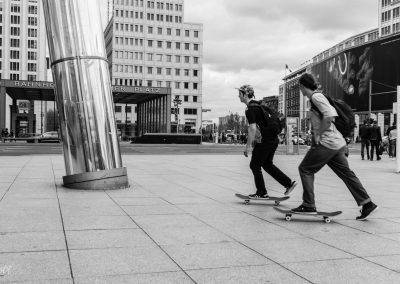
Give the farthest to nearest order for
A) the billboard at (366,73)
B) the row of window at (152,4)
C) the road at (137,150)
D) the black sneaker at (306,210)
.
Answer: the row of window at (152,4) → the billboard at (366,73) → the road at (137,150) → the black sneaker at (306,210)

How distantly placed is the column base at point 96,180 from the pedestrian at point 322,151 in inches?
156

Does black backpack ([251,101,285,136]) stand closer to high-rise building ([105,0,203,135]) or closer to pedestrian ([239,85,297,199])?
pedestrian ([239,85,297,199])

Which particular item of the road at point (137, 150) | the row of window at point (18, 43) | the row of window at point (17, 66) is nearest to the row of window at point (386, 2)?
the row of window at point (18, 43)

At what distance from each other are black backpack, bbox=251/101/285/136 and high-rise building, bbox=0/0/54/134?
122 metres

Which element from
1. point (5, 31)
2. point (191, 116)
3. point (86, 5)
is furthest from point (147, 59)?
point (86, 5)

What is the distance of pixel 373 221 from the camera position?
6.05m

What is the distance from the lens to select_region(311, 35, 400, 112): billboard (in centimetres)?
7575

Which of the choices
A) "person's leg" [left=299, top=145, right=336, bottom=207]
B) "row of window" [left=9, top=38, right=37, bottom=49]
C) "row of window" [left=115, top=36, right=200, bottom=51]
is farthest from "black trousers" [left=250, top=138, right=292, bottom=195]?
"row of window" [left=9, top=38, right=37, bottom=49]

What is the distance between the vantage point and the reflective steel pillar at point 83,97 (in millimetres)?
8789

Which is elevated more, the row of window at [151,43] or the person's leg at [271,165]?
the row of window at [151,43]

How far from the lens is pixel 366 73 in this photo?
81.4 m

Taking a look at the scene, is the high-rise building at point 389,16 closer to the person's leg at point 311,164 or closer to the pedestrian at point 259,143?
the pedestrian at point 259,143

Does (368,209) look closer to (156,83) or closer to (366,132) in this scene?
(366,132)

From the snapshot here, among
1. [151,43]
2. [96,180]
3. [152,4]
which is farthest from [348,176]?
[152,4]
